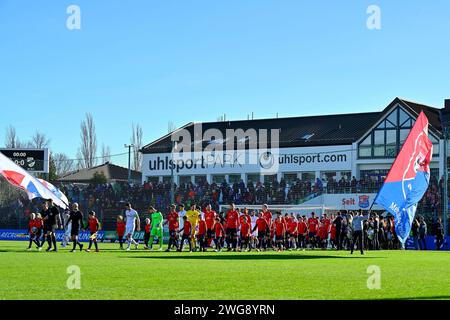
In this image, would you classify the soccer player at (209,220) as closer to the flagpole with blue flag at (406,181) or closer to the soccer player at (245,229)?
the soccer player at (245,229)

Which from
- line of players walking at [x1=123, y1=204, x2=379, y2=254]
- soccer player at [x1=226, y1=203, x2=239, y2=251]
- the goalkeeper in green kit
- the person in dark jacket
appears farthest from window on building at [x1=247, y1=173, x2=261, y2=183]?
soccer player at [x1=226, y1=203, x2=239, y2=251]

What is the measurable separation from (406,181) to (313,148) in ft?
136

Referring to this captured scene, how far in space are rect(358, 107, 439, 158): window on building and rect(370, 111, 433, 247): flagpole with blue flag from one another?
112 feet

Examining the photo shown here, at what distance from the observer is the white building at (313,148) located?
63.8 m

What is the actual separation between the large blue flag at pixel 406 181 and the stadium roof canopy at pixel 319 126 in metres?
33.9

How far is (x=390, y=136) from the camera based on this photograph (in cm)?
6400

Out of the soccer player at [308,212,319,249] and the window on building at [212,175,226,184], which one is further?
the window on building at [212,175,226,184]

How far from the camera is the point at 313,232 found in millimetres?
42625

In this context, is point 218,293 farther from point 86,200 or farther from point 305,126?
point 305,126

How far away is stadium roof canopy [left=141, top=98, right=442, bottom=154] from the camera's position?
6569 cm

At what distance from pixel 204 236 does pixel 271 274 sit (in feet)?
53.4

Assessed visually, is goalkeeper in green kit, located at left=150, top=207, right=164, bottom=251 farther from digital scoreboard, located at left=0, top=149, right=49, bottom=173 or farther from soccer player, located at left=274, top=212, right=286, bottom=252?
digital scoreboard, located at left=0, top=149, right=49, bottom=173
